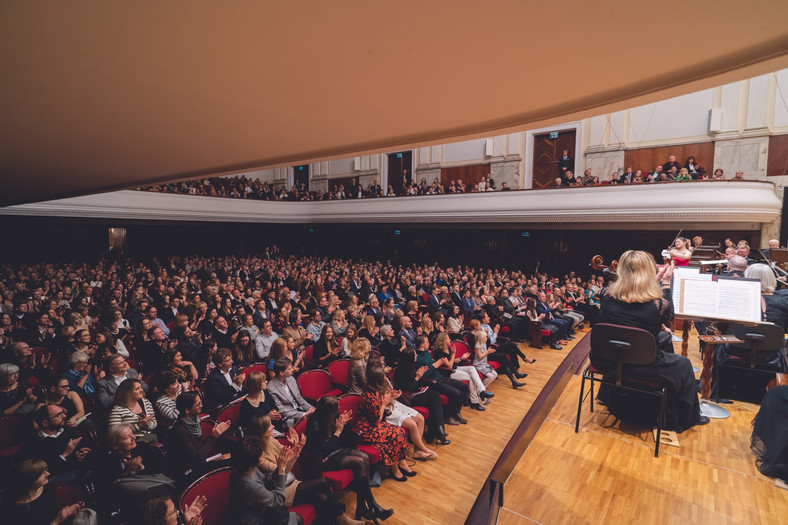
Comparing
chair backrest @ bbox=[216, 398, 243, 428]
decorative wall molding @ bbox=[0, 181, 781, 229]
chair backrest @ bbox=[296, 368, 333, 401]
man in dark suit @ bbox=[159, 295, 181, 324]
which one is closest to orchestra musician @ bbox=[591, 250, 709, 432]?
chair backrest @ bbox=[296, 368, 333, 401]

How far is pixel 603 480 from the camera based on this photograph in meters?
2.66

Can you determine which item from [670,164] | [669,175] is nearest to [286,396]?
[669,175]

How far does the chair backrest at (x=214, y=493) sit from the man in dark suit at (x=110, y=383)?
64.0 inches

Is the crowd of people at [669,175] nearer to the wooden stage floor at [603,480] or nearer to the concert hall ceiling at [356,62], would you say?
the wooden stage floor at [603,480]

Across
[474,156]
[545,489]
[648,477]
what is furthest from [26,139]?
[474,156]

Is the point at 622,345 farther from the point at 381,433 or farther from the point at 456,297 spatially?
the point at 456,297

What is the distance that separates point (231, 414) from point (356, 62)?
302cm

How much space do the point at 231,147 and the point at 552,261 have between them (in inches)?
492

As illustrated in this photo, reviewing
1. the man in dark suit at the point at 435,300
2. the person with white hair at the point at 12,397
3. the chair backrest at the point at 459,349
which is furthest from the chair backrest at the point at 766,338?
the person with white hair at the point at 12,397

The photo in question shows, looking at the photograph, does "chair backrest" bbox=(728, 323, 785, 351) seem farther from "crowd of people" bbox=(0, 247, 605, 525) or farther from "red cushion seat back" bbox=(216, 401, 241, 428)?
"red cushion seat back" bbox=(216, 401, 241, 428)

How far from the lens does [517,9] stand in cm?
114

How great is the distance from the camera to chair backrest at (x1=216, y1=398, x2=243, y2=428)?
10.8 feet

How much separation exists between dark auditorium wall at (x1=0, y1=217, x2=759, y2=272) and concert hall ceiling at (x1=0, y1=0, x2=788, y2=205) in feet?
37.3

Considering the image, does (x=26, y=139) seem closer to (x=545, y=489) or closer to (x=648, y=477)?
(x=545, y=489)
